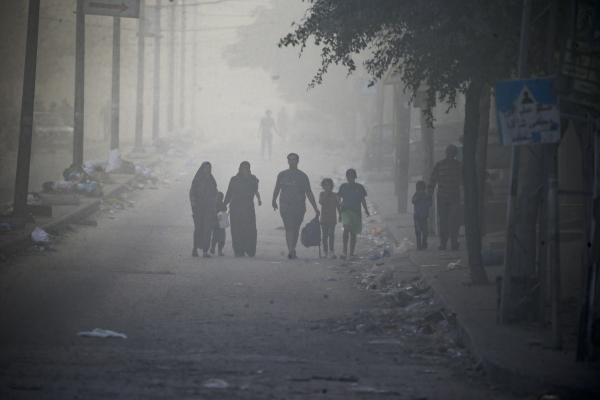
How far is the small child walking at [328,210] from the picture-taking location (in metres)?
13.8

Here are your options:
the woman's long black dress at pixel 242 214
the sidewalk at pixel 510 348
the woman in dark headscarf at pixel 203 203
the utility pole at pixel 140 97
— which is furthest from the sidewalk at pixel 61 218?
the utility pole at pixel 140 97

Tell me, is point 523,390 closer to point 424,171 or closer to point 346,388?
point 346,388

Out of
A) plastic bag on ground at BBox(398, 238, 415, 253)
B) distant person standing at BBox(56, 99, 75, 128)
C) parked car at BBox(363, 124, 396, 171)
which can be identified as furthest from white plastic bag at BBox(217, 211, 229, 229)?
distant person standing at BBox(56, 99, 75, 128)

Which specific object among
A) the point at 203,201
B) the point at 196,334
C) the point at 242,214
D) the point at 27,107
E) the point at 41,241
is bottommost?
the point at 196,334

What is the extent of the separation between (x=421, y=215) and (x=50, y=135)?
27033 millimetres

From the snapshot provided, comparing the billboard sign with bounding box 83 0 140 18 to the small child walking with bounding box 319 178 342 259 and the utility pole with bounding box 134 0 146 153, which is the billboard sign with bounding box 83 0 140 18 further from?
the utility pole with bounding box 134 0 146 153

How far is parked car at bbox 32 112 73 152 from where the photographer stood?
121ft

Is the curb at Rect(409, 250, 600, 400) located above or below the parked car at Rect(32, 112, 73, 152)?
below

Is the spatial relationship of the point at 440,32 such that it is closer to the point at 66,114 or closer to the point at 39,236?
the point at 39,236

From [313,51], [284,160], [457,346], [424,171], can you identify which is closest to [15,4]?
[313,51]

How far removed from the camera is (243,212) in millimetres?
14125

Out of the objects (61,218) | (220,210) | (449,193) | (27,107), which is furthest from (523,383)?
(61,218)

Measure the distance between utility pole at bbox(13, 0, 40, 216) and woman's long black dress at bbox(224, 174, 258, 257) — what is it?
3.62 meters

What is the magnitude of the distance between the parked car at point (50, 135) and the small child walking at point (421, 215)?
26154 mm
